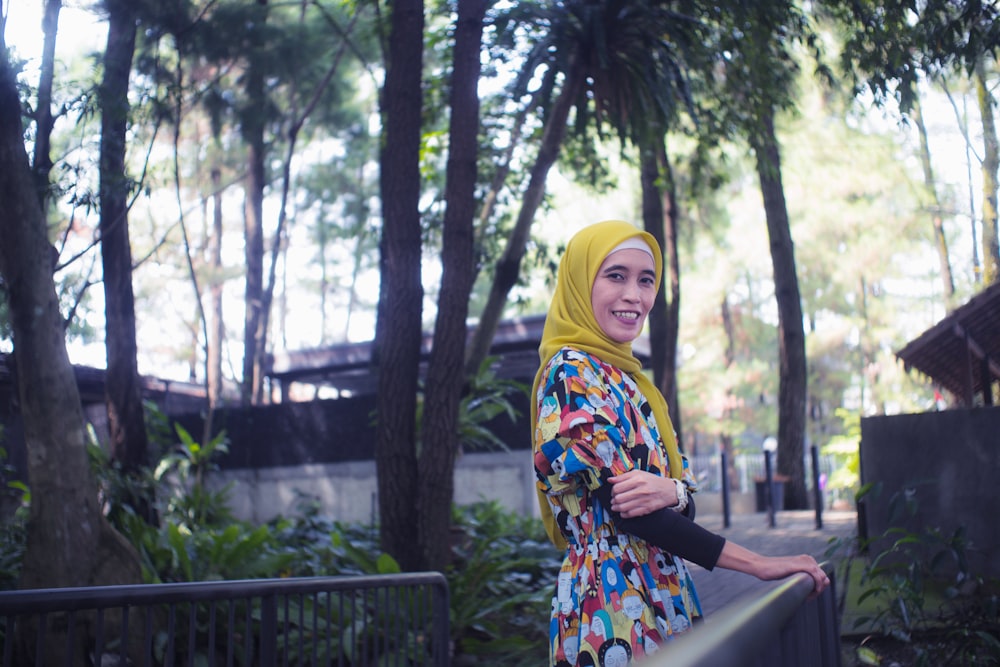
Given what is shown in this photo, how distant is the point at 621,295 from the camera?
8.10 feet

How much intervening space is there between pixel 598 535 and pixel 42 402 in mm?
4498

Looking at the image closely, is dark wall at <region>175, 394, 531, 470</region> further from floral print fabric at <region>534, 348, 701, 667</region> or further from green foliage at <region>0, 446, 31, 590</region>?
floral print fabric at <region>534, 348, 701, 667</region>

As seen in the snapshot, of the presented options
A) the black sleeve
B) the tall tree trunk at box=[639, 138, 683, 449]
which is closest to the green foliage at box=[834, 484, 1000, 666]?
the black sleeve

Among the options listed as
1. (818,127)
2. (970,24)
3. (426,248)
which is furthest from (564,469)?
(818,127)

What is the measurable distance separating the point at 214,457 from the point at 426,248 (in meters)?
5.99

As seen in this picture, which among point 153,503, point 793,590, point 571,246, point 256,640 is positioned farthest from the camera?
point 153,503

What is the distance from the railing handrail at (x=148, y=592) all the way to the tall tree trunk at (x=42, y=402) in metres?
2.80

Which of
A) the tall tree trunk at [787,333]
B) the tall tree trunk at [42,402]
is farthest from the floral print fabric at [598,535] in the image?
the tall tree trunk at [787,333]

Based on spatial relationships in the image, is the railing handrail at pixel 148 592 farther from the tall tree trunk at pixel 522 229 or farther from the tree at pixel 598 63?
the tree at pixel 598 63

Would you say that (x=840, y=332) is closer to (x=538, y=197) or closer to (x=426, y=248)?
(x=426, y=248)

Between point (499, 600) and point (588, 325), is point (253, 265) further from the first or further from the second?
point (588, 325)

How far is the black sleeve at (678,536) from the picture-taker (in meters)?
2.16

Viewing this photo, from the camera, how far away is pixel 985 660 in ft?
16.6

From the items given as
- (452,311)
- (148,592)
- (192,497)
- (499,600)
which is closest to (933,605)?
(499,600)
